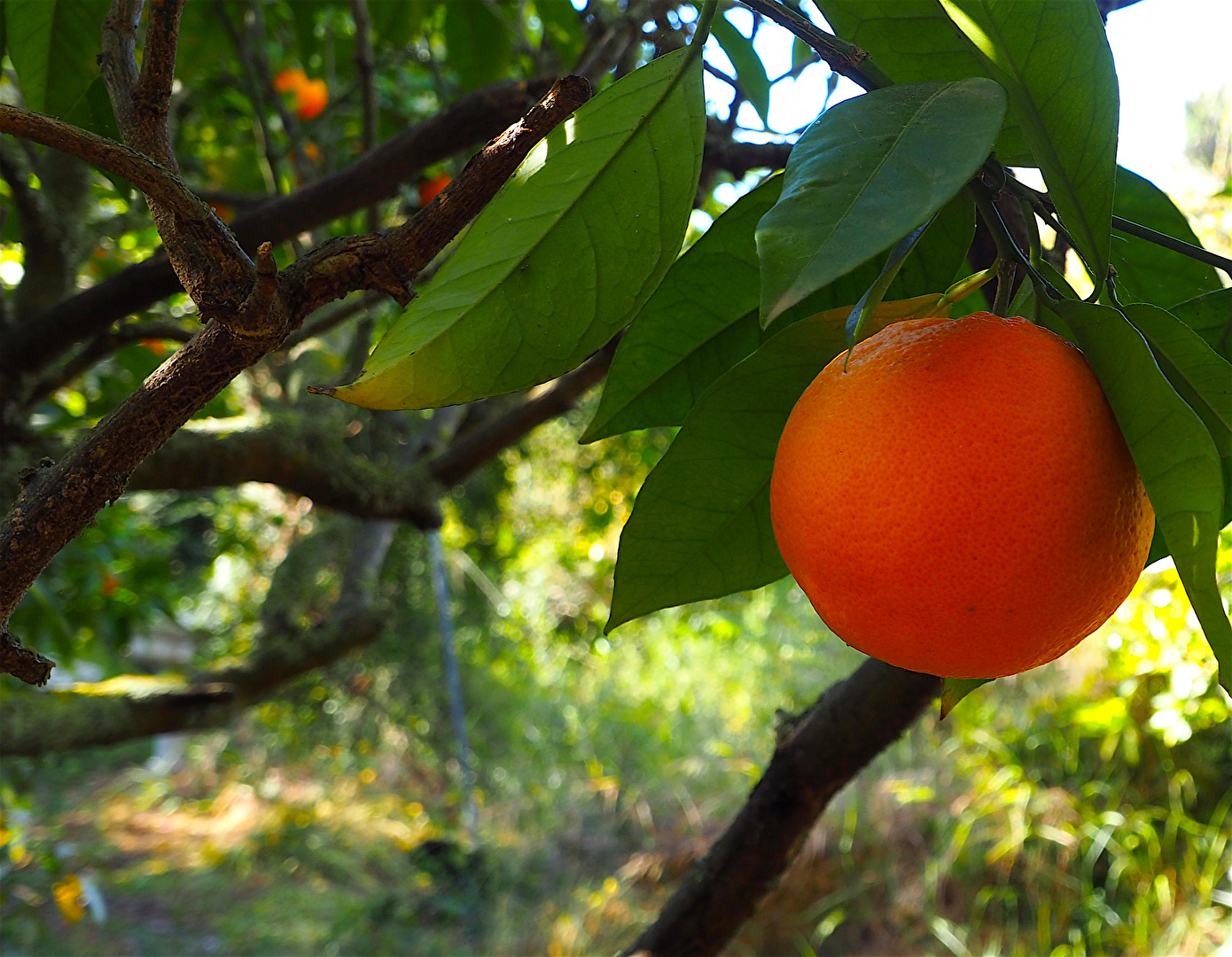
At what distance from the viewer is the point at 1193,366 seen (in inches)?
9.1

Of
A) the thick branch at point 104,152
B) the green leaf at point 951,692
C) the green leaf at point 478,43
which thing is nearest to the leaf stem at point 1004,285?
the green leaf at point 951,692

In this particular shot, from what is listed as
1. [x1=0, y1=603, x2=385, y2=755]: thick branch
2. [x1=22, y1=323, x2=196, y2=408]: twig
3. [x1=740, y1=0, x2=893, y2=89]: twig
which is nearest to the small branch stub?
[x1=740, y1=0, x2=893, y2=89]: twig

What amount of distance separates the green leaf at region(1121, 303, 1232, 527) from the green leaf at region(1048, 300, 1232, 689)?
1 cm

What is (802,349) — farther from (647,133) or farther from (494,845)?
(494,845)

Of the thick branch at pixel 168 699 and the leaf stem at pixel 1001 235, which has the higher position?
the leaf stem at pixel 1001 235

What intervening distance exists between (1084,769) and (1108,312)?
9.25 ft

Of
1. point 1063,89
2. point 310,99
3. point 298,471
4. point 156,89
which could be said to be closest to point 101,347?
point 298,471

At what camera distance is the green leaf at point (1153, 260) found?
1.05 ft

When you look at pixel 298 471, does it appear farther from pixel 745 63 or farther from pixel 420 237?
pixel 420 237

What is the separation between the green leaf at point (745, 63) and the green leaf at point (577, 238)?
19 cm

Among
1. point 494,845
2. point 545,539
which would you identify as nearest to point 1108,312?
point 494,845

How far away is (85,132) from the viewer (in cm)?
23

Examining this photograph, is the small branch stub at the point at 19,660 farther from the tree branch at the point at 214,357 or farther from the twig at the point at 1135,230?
the twig at the point at 1135,230

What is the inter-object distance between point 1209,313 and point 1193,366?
0.08 m
